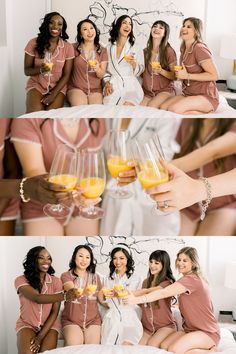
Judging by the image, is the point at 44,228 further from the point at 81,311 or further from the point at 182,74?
the point at 182,74

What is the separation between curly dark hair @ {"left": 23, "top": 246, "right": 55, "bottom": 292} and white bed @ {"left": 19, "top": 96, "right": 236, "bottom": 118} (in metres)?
0.74

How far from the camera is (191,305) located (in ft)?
10.5

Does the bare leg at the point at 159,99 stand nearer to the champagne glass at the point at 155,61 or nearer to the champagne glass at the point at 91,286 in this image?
the champagne glass at the point at 155,61

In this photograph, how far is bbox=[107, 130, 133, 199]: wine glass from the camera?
110 inches

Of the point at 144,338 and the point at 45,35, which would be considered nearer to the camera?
the point at 144,338

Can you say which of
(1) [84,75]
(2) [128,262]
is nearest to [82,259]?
(2) [128,262]

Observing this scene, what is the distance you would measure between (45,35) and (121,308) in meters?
1.66

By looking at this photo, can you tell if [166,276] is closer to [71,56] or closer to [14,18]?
[71,56]

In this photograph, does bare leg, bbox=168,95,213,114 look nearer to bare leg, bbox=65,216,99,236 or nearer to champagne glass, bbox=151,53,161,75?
champagne glass, bbox=151,53,161,75

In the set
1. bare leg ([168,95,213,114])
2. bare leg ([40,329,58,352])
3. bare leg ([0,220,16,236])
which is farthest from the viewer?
bare leg ([168,95,213,114])

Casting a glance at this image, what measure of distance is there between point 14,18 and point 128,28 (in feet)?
2.02

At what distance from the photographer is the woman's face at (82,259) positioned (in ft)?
10.6

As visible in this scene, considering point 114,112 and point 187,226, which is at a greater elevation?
point 114,112

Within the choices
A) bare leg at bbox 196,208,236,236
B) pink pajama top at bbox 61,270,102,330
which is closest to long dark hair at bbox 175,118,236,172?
bare leg at bbox 196,208,236,236
